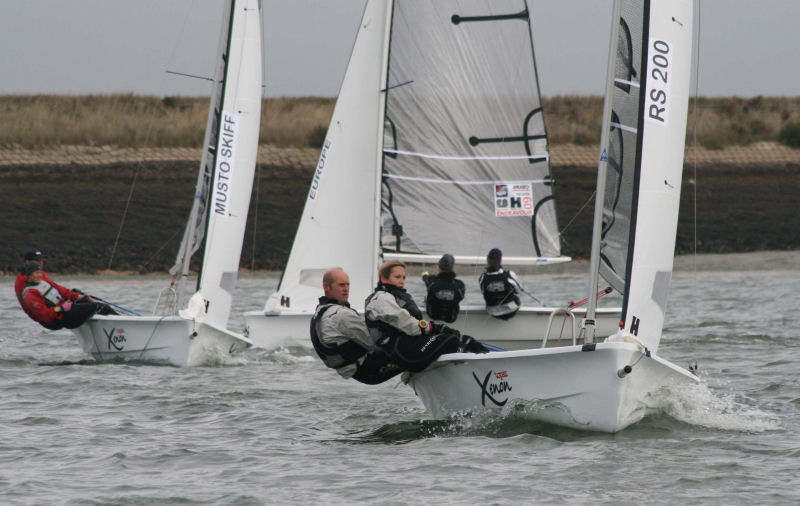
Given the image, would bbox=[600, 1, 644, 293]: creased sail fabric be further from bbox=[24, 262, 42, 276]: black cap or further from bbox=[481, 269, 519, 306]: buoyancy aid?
bbox=[24, 262, 42, 276]: black cap

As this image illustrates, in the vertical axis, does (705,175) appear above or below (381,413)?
above

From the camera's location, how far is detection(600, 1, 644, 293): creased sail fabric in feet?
26.4

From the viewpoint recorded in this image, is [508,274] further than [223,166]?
No

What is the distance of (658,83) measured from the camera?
7.57 metres

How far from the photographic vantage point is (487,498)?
21.0ft

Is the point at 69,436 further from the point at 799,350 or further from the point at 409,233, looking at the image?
the point at 799,350

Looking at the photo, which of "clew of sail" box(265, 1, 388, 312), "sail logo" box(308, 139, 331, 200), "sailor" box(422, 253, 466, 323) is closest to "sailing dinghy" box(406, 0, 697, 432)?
"sailor" box(422, 253, 466, 323)

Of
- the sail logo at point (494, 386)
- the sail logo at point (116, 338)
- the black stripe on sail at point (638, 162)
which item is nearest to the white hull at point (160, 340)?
the sail logo at point (116, 338)

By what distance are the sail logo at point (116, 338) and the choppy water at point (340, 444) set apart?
27 centimetres

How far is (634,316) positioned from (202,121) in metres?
30.4

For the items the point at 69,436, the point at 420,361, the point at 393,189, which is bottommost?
the point at 69,436

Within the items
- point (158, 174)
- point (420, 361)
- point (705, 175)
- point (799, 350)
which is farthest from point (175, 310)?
point (705, 175)

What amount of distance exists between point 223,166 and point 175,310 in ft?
6.04

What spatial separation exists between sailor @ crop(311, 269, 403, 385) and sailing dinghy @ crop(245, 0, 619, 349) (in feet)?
16.8
